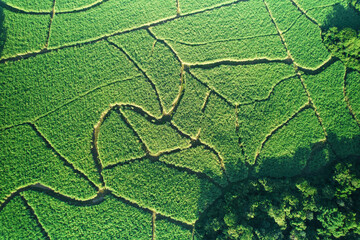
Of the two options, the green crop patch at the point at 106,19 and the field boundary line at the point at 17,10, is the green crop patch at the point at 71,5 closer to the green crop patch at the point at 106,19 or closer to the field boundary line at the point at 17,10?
the green crop patch at the point at 106,19

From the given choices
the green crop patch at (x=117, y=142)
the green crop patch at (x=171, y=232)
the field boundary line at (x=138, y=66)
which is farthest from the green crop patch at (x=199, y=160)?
the green crop patch at (x=171, y=232)

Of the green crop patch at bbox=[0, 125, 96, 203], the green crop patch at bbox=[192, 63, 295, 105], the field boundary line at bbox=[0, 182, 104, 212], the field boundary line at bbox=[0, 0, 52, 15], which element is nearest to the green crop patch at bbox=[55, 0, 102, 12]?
the field boundary line at bbox=[0, 0, 52, 15]

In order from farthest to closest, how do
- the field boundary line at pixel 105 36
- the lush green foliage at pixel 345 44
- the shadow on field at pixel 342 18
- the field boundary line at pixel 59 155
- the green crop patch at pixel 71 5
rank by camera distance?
the green crop patch at pixel 71 5 → the shadow on field at pixel 342 18 → the field boundary line at pixel 105 36 → the lush green foliage at pixel 345 44 → the field boundary line at pixel 59 155

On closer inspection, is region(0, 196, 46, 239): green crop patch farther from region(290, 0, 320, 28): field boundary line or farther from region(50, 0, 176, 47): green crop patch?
region(290, 0, 320, 28): field boundary line

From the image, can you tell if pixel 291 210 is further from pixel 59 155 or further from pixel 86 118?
pixel 59 155

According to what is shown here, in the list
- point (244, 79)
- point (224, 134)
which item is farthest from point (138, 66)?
point (224, 134)

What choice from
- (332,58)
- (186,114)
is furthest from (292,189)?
(332,58)
